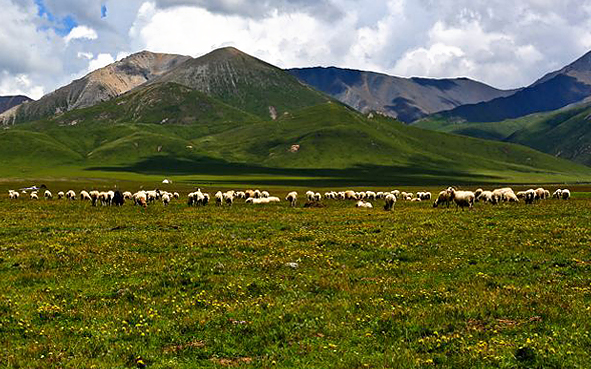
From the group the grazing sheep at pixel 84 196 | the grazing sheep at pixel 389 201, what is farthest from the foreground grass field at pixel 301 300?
the grazing sheep at pixel 84 196

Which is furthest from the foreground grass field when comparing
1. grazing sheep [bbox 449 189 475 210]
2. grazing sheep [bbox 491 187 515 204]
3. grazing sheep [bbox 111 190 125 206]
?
grazing sheep [bbox 111 190 125 206]

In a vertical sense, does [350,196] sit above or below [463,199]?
below

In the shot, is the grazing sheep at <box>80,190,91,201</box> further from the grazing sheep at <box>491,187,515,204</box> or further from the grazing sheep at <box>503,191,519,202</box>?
the grazing sheep at <box>503,191,519,202</box>

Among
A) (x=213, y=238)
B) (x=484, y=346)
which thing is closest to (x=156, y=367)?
(x=484, y=346)

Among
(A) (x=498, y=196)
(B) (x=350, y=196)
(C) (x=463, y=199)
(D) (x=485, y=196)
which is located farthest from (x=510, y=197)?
(B) (x=350, y=196)

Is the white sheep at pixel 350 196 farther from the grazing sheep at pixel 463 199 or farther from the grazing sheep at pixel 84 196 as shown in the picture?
the grazing sheep at pixel 84 196

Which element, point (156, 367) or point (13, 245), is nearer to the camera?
point (156, 367)

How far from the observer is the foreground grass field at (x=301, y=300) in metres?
12.4

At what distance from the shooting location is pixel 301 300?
1691 cm

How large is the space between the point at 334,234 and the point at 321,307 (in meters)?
15.7

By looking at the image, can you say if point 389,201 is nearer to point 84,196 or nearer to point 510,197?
point 510,197

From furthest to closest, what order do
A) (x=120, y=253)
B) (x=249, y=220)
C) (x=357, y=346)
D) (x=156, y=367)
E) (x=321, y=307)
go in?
(x=249, y=220) → (x=120, y=253) → (x=321, y=307) → (x=357, y=346) → (x=156, y=367)

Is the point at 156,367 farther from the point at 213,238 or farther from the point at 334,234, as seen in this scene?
the point at 334,234

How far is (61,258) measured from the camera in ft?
77.4
